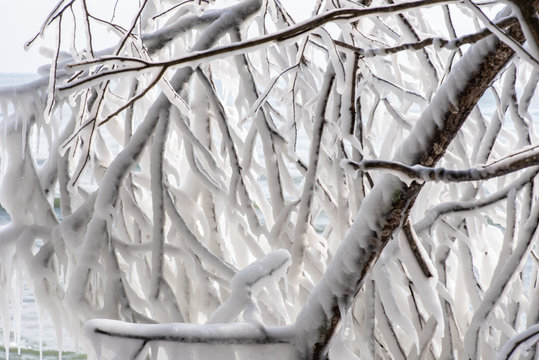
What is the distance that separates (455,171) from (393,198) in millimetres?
221

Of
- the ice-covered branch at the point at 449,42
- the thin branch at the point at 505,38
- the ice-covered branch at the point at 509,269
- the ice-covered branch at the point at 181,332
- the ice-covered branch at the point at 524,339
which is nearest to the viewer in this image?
the thin branch at the point at 505,38

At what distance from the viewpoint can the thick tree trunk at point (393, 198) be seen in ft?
2.63

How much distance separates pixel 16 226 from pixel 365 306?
0.79m

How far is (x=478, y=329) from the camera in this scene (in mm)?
1227

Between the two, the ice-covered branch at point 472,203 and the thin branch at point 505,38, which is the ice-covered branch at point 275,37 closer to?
the thin branch at point 505,38

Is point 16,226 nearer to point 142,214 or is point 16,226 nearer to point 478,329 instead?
point 142,214

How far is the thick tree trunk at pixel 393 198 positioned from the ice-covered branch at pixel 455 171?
0.19 m

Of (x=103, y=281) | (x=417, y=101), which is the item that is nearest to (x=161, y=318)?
(x=103, y=281)

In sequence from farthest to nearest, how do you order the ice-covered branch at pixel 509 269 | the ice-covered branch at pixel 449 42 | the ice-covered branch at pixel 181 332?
the ice-covered branch at pixel 509 269 < the ice-covered branch at pixel 181 332 < the ice-covered branch at pixel 449 42

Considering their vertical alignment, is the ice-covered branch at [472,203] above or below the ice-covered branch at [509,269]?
above

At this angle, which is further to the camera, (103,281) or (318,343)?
(103,281)

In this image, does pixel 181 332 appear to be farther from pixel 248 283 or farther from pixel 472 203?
pixel 472 203

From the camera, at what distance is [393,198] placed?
0.84 metres

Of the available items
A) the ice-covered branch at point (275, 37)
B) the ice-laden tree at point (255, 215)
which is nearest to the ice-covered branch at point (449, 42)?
the ice-covered branch at point (275, 37)
